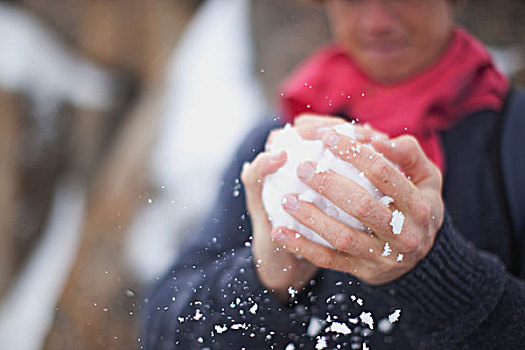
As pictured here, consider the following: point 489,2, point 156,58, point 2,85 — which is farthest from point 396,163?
point 2,85

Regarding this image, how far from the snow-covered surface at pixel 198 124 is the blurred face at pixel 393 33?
0.47ft

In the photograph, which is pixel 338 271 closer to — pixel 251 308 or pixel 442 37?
pixel 251 308

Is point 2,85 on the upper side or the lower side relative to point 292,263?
lower

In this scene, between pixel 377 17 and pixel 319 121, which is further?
pixel 377 17

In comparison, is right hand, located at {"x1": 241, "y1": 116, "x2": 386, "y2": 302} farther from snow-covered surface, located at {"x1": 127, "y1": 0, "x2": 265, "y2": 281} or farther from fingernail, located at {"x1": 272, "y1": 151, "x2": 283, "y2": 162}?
snow-covered surface, located at {"x1": 127, "y1": 0, "x2": 265, "y2": 281}

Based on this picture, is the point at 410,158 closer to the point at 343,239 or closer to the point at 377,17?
the point at 343,239

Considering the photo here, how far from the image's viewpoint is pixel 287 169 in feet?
0.94

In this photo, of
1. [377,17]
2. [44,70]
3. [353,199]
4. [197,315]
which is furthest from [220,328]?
[44,70]

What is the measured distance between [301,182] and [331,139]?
28 mm

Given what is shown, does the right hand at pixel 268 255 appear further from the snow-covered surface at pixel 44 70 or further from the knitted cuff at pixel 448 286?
the snow-covered surface at pixel 44 70

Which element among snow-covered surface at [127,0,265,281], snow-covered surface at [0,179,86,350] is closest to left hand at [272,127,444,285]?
snow-covered surface at [127,0,265,281]

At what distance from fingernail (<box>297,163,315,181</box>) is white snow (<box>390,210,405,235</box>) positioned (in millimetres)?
49

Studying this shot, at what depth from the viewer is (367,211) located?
0.27m

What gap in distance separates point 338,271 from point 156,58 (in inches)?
51.3
